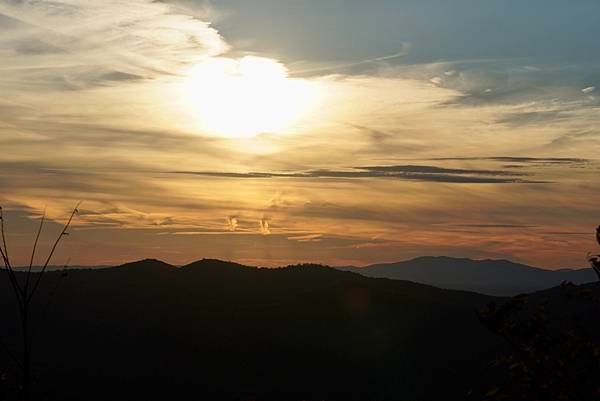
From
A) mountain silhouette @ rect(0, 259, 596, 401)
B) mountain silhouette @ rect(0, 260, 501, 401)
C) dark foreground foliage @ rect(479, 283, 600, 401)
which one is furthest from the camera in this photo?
mountain silhouette @ rect(0, 260, 501, 401)

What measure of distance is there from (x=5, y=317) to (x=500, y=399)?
103 metres

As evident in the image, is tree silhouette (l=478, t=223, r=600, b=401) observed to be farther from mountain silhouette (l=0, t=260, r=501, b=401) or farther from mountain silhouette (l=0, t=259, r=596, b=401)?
mountain silhouette (l=0, t=260, r=501, b=401)

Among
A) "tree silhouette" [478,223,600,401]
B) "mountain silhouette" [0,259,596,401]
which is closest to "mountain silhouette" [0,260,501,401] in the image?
"mountain silhouette" [0,259,596,401]

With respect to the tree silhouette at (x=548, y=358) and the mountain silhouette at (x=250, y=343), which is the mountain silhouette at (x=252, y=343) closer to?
the mountain silhouette at (x=250, y=343)

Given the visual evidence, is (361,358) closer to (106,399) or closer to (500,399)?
(106,399)

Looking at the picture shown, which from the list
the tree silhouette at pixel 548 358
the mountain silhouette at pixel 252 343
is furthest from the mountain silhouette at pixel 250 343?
the tree silhouette at pixel 548 358

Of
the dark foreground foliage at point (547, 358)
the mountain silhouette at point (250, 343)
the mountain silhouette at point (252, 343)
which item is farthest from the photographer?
the mountain silhouette at point (250, 343)

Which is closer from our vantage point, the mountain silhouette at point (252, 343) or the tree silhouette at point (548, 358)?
the tree silhouette at point (548, 358)

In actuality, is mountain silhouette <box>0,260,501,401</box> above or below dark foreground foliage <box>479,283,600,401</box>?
below

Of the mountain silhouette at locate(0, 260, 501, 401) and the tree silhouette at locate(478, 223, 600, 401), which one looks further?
the mountain silhouette at locate(0, 260, 501, 401)

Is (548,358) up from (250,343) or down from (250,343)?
up

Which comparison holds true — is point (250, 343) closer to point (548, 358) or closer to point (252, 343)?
point (252, 343)

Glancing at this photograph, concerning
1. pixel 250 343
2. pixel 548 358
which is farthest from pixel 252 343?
pixel 548 358

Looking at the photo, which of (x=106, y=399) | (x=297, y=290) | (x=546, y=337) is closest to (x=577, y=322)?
(x=546, y=337)
